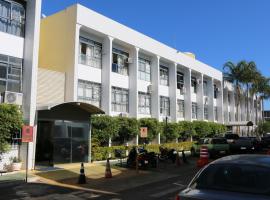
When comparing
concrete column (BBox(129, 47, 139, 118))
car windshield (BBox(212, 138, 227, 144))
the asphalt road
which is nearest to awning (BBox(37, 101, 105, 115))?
the asphalt road

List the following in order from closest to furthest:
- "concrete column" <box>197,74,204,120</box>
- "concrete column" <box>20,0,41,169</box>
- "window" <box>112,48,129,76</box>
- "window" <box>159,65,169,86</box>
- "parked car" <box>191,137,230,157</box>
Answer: "concrete column" <box>20,0,41,169</box> < "parked car" <box>191,137,230,157</box> < "window" <box>112,48,129,76</box> < "window" <box>159,65,169,86</box> < "concrete column" <box>197,74,204,120</box>

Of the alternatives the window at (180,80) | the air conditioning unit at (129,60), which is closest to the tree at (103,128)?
the air conditioning unit at (129,60)

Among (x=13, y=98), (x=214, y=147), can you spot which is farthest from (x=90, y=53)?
(x=214, y=147)

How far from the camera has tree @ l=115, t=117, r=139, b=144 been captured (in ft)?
84.6

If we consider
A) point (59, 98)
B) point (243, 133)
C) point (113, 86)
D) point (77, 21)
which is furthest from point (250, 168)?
point (243, 133)

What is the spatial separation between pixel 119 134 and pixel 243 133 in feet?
129

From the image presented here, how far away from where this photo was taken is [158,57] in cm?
3234

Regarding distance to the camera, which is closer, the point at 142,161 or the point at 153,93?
the point at 142,161

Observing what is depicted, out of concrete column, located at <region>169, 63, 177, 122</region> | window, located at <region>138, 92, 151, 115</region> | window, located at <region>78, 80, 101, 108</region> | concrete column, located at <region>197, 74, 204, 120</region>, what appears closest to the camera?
window, located at <region>78, 80, 101, 108</region>

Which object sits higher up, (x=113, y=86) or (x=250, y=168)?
(x=113, y=86)

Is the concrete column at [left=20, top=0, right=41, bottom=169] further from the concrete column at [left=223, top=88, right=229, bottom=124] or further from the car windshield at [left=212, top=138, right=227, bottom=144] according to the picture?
the concrete column at [left=223, top=88, right=229, bottom=124]

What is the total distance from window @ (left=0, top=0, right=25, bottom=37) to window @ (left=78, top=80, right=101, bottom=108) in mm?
6082

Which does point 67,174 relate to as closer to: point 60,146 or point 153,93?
point 60,146

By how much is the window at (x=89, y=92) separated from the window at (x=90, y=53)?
4.92 ft
